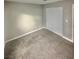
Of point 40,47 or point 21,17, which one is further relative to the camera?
point 21,17

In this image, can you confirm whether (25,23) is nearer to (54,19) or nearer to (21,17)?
(21,17)

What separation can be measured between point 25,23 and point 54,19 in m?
0.63

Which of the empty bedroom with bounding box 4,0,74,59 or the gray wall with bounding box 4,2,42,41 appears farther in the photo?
the gray wall with bounding box 4,2,42,41

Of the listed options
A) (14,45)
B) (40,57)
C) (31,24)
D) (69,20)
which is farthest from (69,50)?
(14,45)

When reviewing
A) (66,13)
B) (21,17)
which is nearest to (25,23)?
(21,17)

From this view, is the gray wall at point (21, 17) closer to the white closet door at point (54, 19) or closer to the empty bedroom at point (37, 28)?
the empty bedroom at point (37, 28)

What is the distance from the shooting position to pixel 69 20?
Answer: 2.19m

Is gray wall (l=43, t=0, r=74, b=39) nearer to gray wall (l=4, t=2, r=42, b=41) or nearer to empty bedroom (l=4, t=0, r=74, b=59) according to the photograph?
empty bedroom (l=4, t=0, r=74, b=59)

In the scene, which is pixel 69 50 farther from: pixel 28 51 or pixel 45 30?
pixel 28 51

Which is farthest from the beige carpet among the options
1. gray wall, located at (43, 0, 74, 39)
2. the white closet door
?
gray wall, located at (43, 0, 74, 39)

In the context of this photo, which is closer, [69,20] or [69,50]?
[69,50]

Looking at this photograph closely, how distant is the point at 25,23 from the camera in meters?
2.07

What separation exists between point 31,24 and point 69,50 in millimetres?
927

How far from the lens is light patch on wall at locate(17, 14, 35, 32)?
79.1 inches
